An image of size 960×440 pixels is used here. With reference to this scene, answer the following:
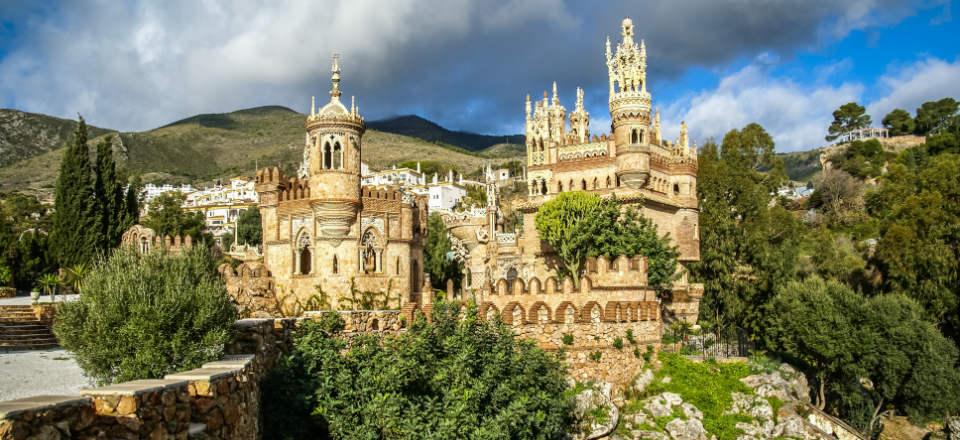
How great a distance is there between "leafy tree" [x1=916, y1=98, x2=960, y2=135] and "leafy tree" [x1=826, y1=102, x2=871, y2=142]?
17.5 ft

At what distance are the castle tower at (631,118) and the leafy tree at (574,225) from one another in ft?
8.18

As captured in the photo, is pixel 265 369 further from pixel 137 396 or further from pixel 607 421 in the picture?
pixel 607 421

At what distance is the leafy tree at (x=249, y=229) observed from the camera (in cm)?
7661

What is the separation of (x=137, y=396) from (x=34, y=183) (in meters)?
138

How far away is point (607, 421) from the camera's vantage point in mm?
22172

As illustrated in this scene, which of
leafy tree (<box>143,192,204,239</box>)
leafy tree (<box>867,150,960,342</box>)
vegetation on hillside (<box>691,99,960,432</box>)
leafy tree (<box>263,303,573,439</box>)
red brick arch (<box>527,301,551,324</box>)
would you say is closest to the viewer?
leafy tree (<box>263,303,573,439</box>)

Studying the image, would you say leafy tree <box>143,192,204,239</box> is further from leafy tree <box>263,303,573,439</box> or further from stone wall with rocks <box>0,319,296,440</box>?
stone wall with rocks <box>0,319,296,440</box>

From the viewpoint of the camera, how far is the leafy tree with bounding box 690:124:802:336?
34.3m

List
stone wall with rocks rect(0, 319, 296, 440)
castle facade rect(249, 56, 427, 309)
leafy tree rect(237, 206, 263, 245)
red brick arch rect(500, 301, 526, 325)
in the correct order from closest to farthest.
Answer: stone wall with rocks rect(0, 319, 296, 440), red brick arch rect(500, 301, 526, 325), castle facade rect(249, 56, 427, 309), leafy tree rect(237, 206, 263, 245)

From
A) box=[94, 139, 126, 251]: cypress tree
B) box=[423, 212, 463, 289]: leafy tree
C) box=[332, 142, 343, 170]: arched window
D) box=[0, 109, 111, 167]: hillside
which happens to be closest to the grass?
box=[332, 142, 343, 170]: arched window

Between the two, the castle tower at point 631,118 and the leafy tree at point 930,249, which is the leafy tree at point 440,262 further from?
the leafy tree at point 930,249

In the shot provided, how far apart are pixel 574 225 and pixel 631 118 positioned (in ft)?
21.4

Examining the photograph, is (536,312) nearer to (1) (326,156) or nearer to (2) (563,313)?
(2) (563,313)

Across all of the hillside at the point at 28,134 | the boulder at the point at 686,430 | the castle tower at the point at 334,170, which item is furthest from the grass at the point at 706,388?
the hillside at the point at 28,134
